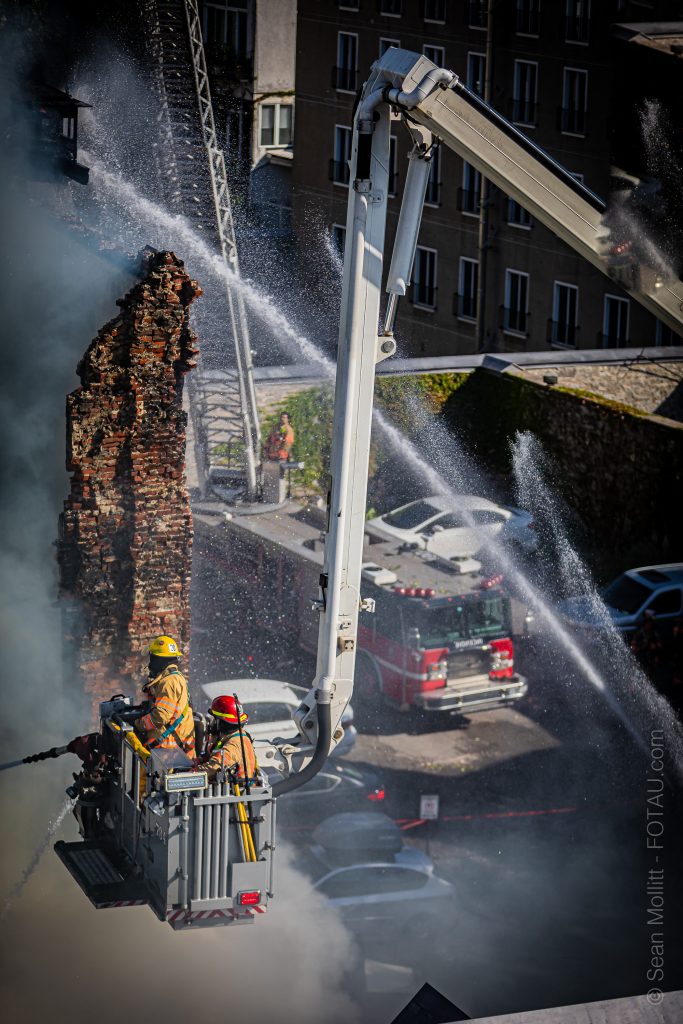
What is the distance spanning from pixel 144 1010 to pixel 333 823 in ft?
10.7

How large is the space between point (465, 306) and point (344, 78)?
5.18 meters

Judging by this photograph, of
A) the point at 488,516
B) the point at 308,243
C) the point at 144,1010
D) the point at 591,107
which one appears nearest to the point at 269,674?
the point at 488,516

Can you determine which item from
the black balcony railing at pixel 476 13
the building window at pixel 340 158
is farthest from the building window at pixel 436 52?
the building window at pixel 340 158

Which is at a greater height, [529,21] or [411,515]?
[529,21]

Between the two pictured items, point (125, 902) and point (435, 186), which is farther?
point (435, 186)

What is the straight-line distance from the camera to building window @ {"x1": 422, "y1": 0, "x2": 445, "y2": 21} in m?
31.0

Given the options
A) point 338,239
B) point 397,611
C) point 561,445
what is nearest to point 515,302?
point 338,239

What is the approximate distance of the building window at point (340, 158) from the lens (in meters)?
31.2

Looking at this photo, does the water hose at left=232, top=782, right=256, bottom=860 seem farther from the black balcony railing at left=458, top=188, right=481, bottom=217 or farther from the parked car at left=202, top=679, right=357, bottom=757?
the black balcony railing at left=458, top=188, right=481, bottom=217

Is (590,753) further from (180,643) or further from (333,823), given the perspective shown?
(180,643)

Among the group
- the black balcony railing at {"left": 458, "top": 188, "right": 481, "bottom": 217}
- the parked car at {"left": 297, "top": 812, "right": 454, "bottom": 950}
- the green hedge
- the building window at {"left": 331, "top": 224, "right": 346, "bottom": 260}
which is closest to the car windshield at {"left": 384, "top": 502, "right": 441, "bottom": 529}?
the green hedge

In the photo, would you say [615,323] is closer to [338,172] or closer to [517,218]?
[517,218]

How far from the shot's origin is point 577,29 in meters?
31.4

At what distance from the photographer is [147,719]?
1252 cm
